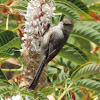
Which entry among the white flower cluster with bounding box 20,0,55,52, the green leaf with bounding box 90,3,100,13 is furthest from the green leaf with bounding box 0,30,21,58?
the green leaf with bounding box 90,3,100,13

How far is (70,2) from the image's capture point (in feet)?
8.83

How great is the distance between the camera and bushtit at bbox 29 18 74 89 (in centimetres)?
234

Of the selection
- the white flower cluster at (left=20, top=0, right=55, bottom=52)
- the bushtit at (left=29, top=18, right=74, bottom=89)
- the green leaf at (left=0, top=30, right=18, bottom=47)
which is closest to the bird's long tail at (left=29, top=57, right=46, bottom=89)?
the bushtit at (left=29, top=18, right=74, bottom=89)

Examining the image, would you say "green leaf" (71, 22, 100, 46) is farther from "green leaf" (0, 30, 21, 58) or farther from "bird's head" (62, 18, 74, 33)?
"green leaf" (0, 30, 21, 58)

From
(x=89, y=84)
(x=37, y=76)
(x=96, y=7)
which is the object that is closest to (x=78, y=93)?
(x=89, y=84)

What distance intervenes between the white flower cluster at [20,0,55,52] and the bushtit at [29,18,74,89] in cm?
8

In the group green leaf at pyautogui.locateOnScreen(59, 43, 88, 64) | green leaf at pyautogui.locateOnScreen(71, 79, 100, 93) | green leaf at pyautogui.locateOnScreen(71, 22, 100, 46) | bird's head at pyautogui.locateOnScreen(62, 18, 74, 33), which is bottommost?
green leaf at pyautogui.locateOnScreen(71, 79, 100, 93)

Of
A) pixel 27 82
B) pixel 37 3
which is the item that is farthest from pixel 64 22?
pixel 27 82

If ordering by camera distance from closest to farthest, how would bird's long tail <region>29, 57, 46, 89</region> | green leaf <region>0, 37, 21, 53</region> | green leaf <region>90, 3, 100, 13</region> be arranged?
bird's long tail <region>29, 57, 46, 89</region> < green leaf <region>0, 37, 21, 53</region> < green leaf <region>90, 3, 100, 13</region>

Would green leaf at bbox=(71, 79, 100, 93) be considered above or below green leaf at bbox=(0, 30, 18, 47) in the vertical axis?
below

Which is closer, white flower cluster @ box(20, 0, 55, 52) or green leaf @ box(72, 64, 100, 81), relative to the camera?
white flower cluster @ box(20, 0, 55, 52)

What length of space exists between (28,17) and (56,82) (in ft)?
2.46

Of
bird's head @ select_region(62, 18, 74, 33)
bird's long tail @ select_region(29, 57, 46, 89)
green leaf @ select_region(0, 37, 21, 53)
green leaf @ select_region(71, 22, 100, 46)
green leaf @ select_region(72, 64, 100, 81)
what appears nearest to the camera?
bird's long tail @ select_region(29, 57, 46, 89)

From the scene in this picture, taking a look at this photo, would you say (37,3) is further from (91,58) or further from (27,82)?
(91,58)
